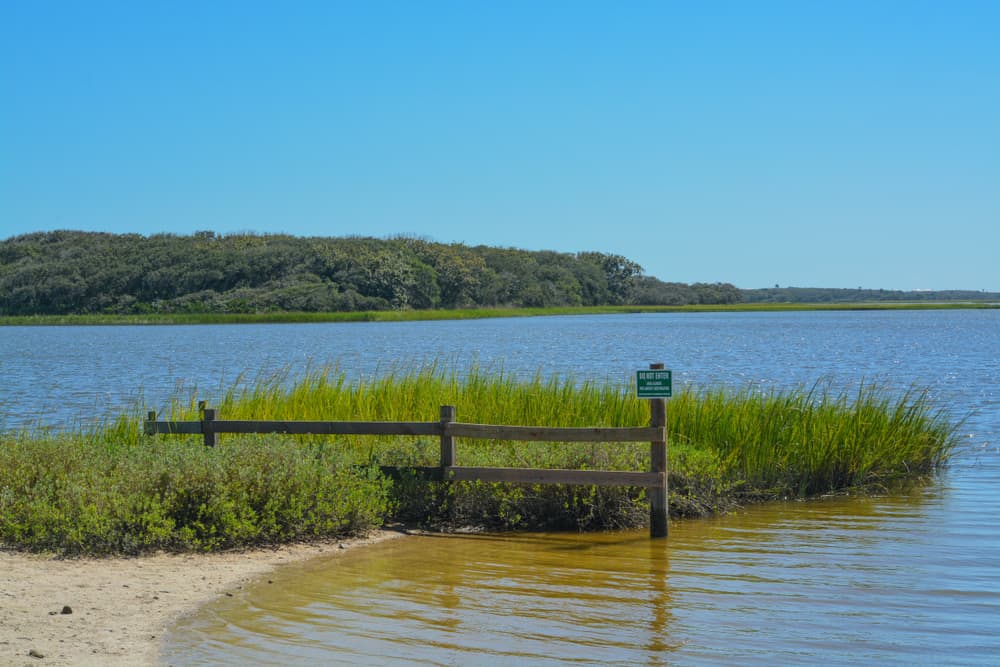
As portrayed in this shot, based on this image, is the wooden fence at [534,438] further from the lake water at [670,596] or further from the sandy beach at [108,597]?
the sandy beach at [108,597]

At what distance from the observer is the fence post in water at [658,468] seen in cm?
1071

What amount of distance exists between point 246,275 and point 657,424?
401 ft

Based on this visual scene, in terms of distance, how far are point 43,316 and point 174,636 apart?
4543 inches

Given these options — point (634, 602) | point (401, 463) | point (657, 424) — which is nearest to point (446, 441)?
point (401, 463)

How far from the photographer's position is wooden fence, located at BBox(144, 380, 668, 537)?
35.0 feet

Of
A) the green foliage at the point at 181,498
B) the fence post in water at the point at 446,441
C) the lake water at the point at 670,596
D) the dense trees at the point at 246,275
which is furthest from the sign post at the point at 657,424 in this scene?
the dense trees at the point at 246,275

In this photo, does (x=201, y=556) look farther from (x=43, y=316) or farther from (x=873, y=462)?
(x=43, y=316)

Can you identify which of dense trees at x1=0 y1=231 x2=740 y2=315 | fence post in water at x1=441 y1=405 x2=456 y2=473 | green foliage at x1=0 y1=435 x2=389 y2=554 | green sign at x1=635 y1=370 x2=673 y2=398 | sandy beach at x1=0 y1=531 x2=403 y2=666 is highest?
dense trees at x1=0 y1=231 x2=740 y2=315

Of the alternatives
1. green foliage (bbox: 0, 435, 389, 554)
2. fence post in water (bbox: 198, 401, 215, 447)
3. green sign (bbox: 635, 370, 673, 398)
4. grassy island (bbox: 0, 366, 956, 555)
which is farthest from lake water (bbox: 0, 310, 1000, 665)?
fence post in water (bbox: 198, 401, 215, 447)

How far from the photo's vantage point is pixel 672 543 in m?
10.9

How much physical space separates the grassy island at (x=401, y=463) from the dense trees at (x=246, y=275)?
101 m

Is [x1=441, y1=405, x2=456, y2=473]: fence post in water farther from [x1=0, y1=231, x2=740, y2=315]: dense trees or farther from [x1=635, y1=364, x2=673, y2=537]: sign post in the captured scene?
[x1=0, y1=231, x2=740, y2=315]: dense trees

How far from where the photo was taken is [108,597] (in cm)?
823

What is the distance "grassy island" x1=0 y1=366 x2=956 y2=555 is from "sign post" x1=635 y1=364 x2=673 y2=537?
0.60 m
